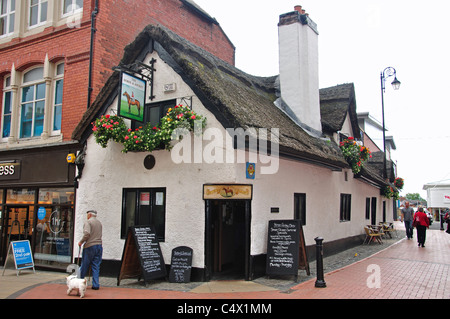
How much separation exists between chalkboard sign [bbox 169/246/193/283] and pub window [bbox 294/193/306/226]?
11.7 ft

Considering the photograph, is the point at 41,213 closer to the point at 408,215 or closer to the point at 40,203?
the point at 40,203

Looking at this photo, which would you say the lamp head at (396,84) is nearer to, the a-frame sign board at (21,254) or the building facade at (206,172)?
the building facade at (206,172)

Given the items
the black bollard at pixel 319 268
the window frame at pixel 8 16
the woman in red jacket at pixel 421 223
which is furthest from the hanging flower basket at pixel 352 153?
the window frame at pixel 8 16

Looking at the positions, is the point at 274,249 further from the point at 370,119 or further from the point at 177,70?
the point at 370,119

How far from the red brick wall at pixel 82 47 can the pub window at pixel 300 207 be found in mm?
6577

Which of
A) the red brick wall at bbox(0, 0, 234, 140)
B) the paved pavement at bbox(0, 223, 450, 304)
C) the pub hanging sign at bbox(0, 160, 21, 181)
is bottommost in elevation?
the paved pavement at bbox(0, 223, 450, 304)

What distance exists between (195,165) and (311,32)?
720cm

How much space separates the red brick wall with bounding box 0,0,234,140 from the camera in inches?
454

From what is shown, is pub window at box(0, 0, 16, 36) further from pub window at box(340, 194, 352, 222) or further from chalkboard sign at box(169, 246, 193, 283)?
pub window at box(340, 194, 352, 222)

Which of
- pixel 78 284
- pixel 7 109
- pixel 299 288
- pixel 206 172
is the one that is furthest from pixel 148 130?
pixel 7 109

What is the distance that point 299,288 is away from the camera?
8.07 meters

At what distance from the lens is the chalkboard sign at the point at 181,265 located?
866cm

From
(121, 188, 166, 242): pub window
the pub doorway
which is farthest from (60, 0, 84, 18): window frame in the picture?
the pub doorway
